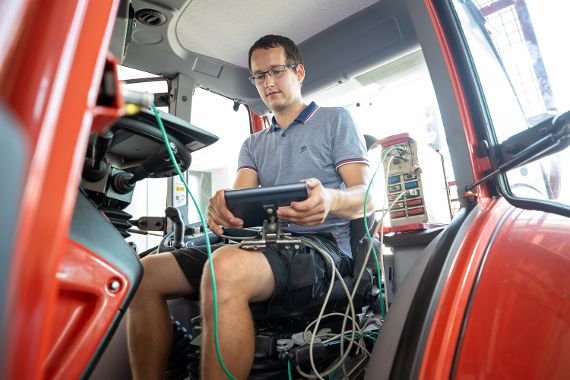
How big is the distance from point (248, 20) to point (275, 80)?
44 cm

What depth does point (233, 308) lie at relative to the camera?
954 millimetres

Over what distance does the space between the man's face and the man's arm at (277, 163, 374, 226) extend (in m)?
0.47

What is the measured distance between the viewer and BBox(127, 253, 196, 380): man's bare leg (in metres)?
1.15

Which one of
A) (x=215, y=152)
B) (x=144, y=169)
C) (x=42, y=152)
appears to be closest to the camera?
(x=42, y=152)

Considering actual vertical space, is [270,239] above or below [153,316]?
above

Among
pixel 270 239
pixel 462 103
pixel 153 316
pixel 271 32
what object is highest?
pixel 271 32

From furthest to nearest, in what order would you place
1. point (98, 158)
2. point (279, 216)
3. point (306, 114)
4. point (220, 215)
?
point (306, 114) → point (220, 215) → point (279, 216) → point (98, 158)

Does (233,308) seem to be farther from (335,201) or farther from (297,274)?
(335,201)

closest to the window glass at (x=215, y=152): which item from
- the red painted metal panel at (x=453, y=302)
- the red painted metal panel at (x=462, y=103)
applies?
the red painted metal panel at (x=462, y=103)

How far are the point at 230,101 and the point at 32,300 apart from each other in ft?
7.26

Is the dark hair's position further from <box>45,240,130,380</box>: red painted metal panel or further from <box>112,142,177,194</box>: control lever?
<box>45,240,130,380</box>: red painted metal panel

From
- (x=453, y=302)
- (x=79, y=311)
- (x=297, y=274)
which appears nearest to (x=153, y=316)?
(x=297, y=274)

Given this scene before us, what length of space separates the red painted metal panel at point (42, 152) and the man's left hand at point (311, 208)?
2.37ft

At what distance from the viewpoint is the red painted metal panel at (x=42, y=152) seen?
0.78 ft
